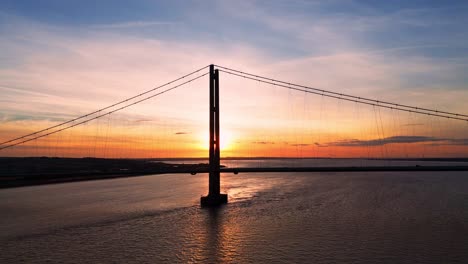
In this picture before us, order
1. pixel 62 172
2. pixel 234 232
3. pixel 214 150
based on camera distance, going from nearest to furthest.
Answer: pixel 234 232 < pixel 214 150 < pixel 62 172

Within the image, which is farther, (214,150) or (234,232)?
(214,150)

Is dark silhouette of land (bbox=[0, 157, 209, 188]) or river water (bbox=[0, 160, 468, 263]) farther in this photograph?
dark silhouette of land (bbox=[0, 157, 209, 188])

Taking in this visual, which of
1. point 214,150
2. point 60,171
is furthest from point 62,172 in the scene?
point 214,150

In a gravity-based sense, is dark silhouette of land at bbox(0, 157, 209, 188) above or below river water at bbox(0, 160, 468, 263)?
above

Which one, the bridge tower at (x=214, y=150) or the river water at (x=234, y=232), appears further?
the bridge tower at (x=214, y=150)

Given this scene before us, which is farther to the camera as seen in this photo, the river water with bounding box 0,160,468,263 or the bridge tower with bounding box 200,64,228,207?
the bridge tower with bounding box 200,64,228,207

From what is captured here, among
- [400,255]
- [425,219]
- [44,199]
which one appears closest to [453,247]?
[400,255]

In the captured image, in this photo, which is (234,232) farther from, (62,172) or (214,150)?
(62,172)

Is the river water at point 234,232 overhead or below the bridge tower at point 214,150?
below
